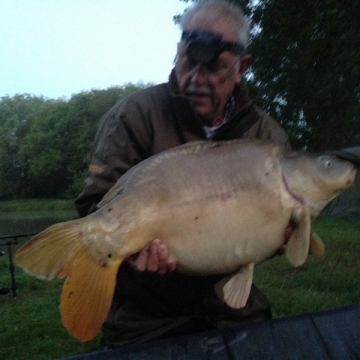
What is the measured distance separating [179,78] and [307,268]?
4.18 m

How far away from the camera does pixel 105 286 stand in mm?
1500

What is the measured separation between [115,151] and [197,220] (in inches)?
16.5

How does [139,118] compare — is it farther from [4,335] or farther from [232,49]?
[4,335]

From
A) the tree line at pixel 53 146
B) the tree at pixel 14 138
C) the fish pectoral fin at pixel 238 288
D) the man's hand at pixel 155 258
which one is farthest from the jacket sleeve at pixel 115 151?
the tree at pixel 14 138

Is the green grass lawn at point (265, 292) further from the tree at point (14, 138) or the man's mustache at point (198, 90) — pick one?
the tree at point (14, 138)

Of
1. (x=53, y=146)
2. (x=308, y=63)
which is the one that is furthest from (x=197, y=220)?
(x=53, y=146)

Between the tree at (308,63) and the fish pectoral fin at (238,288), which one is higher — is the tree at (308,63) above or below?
below

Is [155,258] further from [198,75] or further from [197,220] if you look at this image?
[198,75]

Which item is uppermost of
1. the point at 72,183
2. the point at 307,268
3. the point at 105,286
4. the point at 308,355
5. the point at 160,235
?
the point at 160,235

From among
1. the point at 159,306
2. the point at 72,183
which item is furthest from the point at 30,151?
the point at 159,306

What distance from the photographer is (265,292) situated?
4.82 metres

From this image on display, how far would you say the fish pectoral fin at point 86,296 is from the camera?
4.88ft

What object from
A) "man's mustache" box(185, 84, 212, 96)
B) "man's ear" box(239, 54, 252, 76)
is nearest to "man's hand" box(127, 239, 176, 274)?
"man's mustache" box(185, 84, 212, 96)

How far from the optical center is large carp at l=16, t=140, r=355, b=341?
149cm
